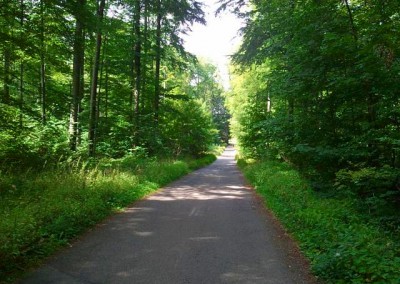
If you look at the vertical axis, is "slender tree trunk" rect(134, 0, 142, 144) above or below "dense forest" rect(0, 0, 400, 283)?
above

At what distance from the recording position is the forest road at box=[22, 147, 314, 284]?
205 inches

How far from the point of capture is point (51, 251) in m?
6.04

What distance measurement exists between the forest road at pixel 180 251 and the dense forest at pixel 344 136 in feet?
2.14

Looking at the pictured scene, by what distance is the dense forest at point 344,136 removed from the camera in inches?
225

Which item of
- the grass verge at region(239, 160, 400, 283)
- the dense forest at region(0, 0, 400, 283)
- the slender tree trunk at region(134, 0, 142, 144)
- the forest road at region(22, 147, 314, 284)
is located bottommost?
the forest road at region(22, 147, 314, 284)

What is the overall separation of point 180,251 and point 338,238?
2.97 meters

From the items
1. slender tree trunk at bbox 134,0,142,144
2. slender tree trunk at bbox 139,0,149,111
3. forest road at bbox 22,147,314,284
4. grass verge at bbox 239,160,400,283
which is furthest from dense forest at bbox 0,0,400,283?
slender tree trunk at bbox 139,0,149,111

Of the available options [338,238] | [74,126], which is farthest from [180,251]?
[74,126]

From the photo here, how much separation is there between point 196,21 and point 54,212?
53.6 feet

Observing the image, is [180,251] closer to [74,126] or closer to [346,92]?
[346,92]

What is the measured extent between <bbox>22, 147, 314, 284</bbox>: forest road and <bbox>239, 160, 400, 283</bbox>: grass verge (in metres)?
0.37

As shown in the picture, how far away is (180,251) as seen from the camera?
6371mm

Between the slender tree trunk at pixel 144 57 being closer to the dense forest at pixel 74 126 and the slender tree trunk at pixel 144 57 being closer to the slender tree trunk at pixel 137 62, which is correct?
the dense forest at pixel 74 126

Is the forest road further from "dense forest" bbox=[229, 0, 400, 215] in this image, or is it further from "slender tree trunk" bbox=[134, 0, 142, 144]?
"slender tree trunk" bbox=[134, 0, 142, 144]
